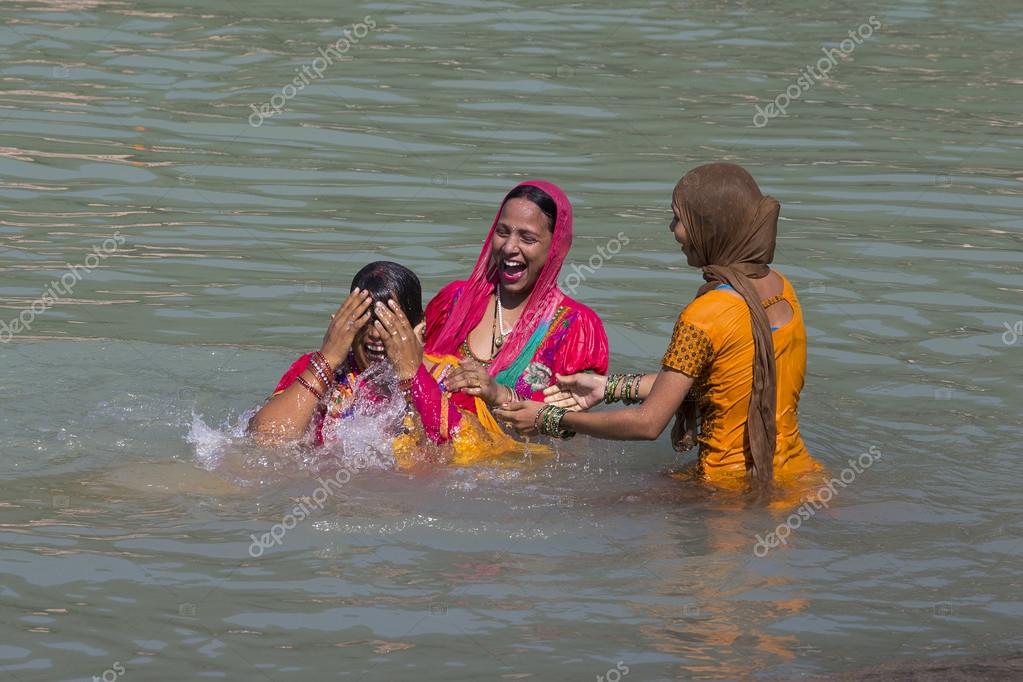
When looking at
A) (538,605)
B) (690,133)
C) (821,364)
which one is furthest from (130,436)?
(690,133)

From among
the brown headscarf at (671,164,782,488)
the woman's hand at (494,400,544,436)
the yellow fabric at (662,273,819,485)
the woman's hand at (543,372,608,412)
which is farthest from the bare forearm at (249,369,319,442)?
the brown headscarf at (671,164,782,488)

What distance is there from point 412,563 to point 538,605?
634 millimetres

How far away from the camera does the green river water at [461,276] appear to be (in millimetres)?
5891

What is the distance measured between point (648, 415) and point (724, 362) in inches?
15.7

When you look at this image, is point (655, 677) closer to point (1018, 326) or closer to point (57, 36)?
point (1018, 326)

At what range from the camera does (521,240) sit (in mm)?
7434

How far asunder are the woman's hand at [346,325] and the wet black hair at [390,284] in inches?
2.7

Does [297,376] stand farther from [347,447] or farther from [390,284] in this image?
[390,284]

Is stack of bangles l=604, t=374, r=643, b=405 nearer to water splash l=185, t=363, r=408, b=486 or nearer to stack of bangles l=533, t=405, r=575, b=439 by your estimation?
stack of bangles l=533, t=405, r=575, b=439

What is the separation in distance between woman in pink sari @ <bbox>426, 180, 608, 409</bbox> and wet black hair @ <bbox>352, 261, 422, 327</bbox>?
1.39 ft

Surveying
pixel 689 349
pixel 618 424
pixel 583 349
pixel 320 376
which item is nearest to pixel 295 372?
pixel 320 376

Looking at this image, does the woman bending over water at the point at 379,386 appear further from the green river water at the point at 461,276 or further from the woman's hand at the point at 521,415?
the woman's hand at the point at 521,415

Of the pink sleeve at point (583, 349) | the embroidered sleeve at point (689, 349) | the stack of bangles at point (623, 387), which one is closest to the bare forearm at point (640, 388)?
the stack of bangles at point (623, 387)

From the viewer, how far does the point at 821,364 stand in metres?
9.40
